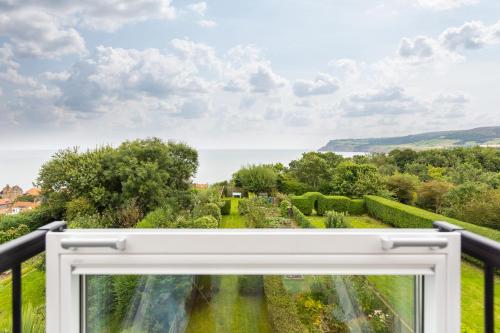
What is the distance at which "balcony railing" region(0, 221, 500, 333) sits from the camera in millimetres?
598

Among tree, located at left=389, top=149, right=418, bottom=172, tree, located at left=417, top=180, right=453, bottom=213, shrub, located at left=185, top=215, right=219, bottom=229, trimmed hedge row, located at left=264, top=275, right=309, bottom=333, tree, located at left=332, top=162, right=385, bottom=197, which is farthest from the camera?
tree, located at left=332, top=162, right=385, bottom=197

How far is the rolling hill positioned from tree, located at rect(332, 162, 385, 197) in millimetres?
795

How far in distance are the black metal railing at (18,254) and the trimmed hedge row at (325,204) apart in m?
8.90

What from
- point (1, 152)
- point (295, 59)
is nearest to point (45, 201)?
point (1, 152)

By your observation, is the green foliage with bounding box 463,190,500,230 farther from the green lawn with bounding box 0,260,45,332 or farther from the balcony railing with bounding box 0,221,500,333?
the green lawn with bounding box 0,260,45,332

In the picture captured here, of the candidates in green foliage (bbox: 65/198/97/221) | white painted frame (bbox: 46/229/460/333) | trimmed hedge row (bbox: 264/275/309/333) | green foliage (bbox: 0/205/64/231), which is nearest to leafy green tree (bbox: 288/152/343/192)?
green foliage (bbox: 65/198/97/221)

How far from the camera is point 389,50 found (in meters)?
10.3

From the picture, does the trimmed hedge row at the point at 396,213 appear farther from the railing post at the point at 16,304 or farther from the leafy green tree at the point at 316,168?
the railing post at the point at 16,304

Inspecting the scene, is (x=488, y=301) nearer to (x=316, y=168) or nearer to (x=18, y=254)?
(x=18, y=254)

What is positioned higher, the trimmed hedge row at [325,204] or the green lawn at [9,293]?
the green lawn at [9,293]

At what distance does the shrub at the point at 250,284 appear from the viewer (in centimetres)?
67

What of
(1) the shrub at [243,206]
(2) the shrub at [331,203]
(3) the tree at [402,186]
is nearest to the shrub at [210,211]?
(1) the shrub at [243,206]

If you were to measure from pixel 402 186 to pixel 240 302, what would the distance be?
29.6ft

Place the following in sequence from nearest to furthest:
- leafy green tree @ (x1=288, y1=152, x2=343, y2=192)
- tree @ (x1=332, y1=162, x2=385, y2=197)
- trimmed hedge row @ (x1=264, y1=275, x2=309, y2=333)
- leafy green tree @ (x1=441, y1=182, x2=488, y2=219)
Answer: trimmed hedge row @ (x1=264, y1=275, x2=309, y2=333) < leafy green tree @ (x1=441, y1=182, x2=488, y2=219) < tree @ (x1=332, y1=162, x2=385, y2=197) < leafy green tree @ (x1=288, y1=152, x2=343, y2=192)
